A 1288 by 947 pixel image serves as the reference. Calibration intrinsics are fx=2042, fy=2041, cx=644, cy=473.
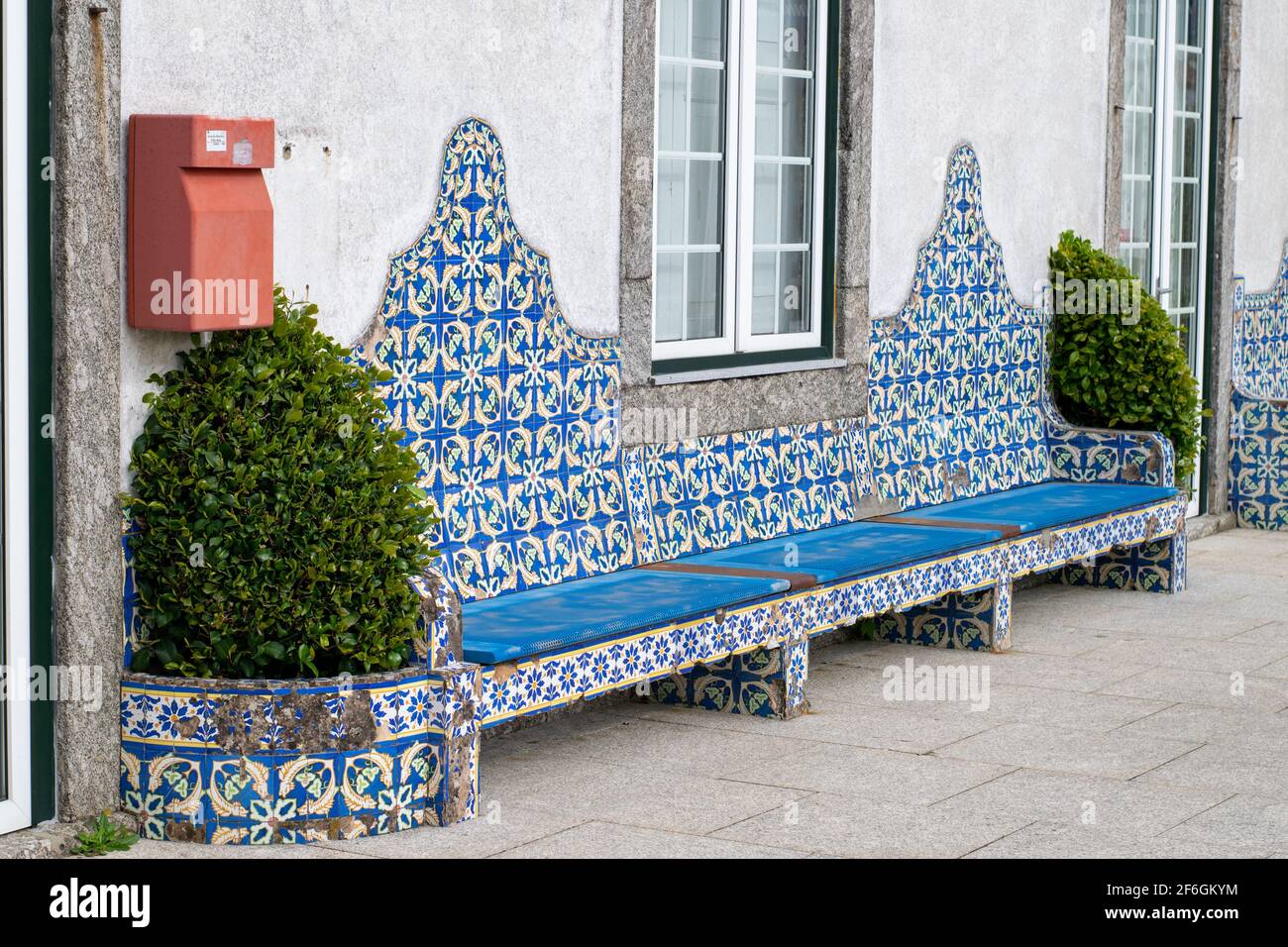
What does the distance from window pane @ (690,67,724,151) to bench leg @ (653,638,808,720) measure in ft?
5.88

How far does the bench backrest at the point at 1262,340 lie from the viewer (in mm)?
11495

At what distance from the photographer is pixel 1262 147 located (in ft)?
38.5

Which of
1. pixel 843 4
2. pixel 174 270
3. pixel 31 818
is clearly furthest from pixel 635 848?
pixel 843 4

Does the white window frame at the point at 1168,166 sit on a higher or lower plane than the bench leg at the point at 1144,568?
higher

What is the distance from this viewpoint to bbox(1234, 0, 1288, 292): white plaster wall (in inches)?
451

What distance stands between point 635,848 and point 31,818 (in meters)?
1.41

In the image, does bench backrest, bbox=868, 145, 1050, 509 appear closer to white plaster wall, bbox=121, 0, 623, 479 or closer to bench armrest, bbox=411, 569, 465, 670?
white plaster wall, bbox=121, 0, 623, 479

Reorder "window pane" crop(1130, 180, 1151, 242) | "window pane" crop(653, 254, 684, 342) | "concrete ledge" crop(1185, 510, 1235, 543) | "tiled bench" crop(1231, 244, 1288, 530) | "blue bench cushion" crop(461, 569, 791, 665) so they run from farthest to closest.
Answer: "tiled bench" crop(1231, 244, 1288, 530), "concrete ledge" crop(1185, 510, 1235, 543), "window pane" crop(1130, 180, 1151, 242), "window pane" crop(653, 254, 684, 342), "blue bench cushion" crop(461, 569, 791, 665)

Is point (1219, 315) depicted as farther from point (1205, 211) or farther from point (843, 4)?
point (843, 4)

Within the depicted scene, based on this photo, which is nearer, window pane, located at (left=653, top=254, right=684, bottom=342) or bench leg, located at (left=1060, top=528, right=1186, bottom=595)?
window pane, located at (left=653, top=254, right=684, bottom=342)

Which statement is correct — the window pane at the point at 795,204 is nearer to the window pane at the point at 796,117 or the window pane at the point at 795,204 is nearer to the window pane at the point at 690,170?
the window pane at the point at 796,117

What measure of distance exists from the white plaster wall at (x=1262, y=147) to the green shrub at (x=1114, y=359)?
246 centimetres

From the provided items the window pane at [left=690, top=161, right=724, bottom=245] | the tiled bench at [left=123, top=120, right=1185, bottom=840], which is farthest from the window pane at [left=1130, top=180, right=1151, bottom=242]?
the window pane at [left=690, top=161, right=724, bottom=245]

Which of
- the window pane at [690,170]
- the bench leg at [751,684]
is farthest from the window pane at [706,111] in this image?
the bench leg at [751,684]
